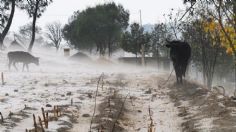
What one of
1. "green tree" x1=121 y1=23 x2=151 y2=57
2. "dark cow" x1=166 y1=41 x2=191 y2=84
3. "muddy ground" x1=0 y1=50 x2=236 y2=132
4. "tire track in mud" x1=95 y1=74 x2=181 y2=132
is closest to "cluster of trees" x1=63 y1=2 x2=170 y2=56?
"green tree" x1=121 y1=23 x2=151 y2=57

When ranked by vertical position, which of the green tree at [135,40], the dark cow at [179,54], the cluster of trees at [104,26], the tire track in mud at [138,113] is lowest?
the tire track in mud at [138,113]

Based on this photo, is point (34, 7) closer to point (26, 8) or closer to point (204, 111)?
point (26, 8)

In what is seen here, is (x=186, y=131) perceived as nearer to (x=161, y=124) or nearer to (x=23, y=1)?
(x=161, y=124)

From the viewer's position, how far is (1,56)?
4922cm

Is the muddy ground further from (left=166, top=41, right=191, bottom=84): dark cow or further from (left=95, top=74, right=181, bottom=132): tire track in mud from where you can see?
(left=166, top=41, right=191, bottom=84): dark cow

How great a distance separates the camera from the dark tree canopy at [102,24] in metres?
77.1

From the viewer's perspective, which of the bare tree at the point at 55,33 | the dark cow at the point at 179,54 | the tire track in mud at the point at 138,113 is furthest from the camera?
the bare tree at the point at 55,33

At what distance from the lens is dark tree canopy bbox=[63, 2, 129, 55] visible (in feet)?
253

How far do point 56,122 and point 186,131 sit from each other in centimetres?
329

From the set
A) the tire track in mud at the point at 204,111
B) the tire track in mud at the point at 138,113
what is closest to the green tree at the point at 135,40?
the tire track in mud at the point at 138,113

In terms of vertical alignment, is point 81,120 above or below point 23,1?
below

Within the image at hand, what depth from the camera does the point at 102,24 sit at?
76688mm

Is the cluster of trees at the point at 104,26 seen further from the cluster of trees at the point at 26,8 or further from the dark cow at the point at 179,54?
the dark cow at the point at 179,54

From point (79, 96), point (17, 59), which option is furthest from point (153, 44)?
point (79, 96)
